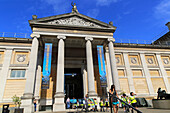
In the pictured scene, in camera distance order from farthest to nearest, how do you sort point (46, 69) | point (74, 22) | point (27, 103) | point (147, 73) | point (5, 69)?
point (147, 73) < point (74, 22) < point (5, 69) < point (46, 69) < point (27, 103)

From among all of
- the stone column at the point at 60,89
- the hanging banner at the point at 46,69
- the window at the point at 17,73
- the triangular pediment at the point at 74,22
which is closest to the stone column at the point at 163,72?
the triangular pediment at the point at 74,22

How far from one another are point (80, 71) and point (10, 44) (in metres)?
12.1

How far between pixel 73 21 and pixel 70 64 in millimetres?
7084

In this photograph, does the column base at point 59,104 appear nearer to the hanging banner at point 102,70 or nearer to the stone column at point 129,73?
the hanging banner at point 102,70

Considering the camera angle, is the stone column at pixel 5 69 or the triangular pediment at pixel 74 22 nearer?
the stone column at pixel 5 69

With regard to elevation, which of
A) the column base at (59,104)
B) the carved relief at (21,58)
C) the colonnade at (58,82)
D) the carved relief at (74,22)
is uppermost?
the carved relief at (74,22)

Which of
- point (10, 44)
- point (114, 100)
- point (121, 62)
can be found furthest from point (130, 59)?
point (10, 44)

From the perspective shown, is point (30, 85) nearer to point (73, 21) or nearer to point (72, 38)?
point (72, 38)

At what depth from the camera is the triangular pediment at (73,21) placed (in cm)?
1669

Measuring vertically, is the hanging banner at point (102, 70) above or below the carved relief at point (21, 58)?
below

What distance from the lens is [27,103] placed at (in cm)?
1228

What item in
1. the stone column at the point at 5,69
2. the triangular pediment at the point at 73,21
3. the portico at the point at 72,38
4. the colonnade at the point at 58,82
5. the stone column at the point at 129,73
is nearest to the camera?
the colonnade at the point at 58,82

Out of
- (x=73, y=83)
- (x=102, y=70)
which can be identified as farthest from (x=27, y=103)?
(x=102, y=70)

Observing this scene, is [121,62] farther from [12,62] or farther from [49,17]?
[12,62]
